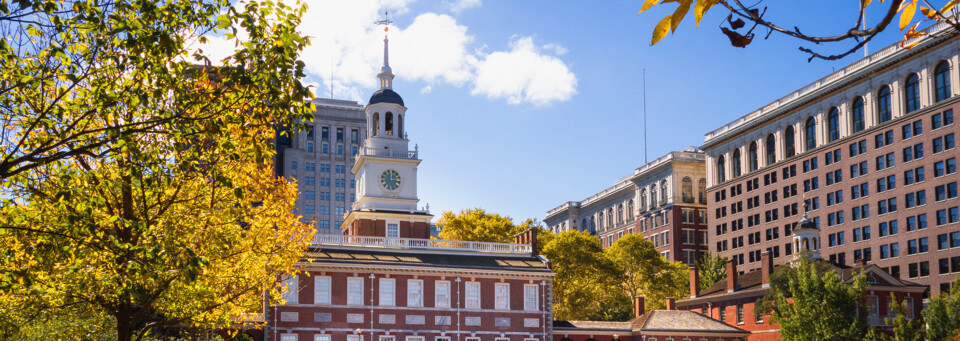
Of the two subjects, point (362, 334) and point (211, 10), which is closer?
point (211, 10)

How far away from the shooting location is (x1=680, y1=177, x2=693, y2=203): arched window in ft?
432

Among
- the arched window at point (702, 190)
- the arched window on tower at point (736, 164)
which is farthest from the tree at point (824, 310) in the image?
the arched window at point (702, 190)

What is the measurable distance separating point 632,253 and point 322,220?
8362 centimetres

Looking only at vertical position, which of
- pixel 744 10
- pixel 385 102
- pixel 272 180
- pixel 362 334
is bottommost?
pixel 362 334

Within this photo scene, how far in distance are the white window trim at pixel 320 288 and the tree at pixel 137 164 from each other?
27047 mm

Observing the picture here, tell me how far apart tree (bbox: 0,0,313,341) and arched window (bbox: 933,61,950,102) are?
73.5 m

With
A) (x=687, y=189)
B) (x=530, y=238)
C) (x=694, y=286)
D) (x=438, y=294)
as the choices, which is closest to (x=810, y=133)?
(x=687, y=189)

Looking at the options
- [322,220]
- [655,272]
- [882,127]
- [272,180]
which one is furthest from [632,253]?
[322,220]

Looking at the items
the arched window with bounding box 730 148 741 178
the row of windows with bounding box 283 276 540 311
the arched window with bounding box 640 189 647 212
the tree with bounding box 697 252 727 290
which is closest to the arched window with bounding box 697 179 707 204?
the arched window with bounding box 640 189 647 212

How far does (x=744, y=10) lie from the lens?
18.1ft

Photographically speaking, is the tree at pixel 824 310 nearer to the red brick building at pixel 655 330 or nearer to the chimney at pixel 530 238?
the red brick building at pixel 655 330

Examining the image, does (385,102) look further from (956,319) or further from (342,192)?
(342,192)

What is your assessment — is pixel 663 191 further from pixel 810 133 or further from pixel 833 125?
pixel 833 125

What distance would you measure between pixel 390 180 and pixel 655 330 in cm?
2327
